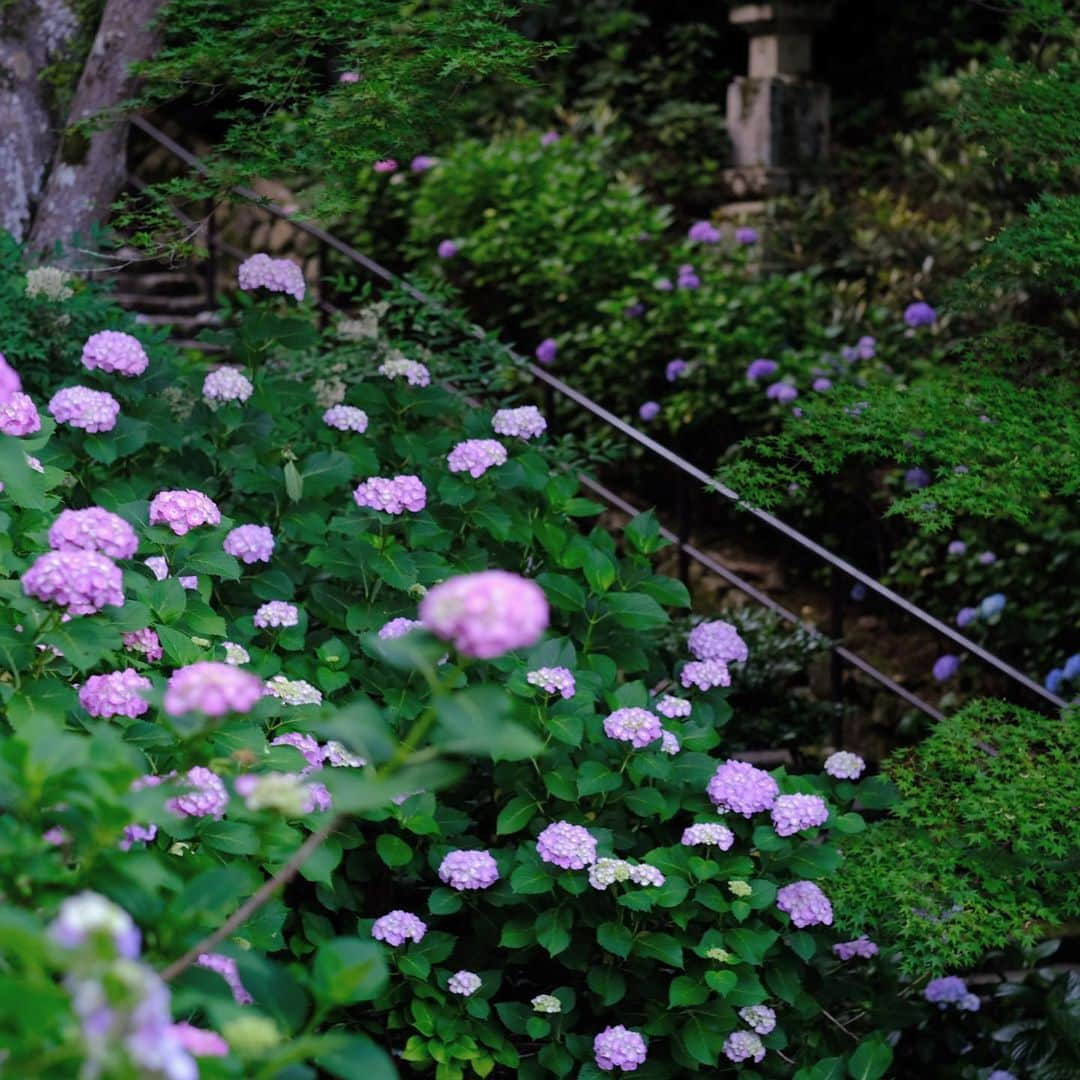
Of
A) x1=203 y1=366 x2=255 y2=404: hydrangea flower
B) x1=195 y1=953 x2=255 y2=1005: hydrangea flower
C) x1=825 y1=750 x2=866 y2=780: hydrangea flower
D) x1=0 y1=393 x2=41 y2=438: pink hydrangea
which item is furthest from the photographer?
x1=203 y1=366 x2=255 y2=404: hydrangea flower

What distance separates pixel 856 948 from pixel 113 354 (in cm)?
196

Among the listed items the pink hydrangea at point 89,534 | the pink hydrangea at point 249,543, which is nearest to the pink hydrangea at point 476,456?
the pink hydrangea at point 249,543

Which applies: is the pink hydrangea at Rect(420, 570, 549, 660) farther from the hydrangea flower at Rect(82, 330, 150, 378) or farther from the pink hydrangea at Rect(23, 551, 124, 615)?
the hydrangea flower at Rect(82, 330, 150, 378)

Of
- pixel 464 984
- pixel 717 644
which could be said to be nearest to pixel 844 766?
pixel 717 644

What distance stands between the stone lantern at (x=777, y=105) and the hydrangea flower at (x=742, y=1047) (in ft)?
16.1

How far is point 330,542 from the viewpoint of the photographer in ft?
10.2

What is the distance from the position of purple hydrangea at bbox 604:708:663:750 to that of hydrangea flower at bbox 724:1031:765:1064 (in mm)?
544

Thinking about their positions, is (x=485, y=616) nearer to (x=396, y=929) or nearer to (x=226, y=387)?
(x=396, y=929)

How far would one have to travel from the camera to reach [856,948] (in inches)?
116

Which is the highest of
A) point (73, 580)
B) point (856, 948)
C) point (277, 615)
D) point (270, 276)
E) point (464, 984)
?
point (73, 580)

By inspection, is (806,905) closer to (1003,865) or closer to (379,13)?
(1003,865)

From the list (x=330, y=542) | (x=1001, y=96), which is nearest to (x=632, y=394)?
(x=1001, y=96)

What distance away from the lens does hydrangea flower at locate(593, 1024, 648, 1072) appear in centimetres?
257

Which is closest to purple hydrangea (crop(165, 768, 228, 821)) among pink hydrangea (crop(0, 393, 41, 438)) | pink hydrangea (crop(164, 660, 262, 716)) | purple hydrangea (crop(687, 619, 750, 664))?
pink hydrangea (crop(0, 393, 41, 438))
